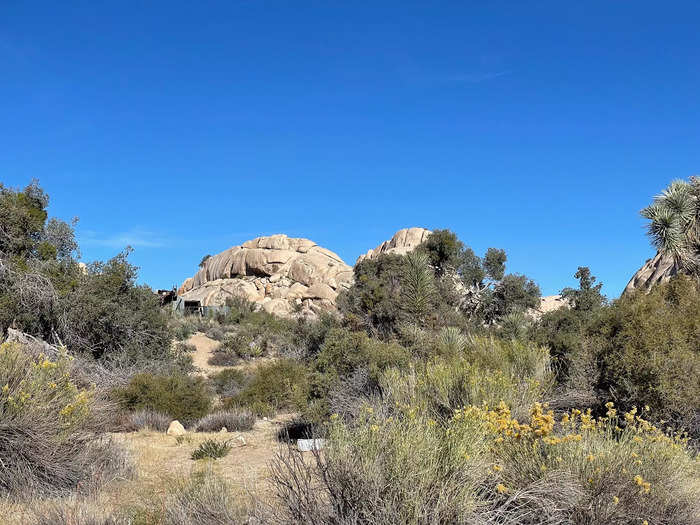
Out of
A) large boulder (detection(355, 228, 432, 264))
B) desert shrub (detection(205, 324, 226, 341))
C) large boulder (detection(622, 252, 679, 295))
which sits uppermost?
large boulder (detection(355, 228, 432, 264))

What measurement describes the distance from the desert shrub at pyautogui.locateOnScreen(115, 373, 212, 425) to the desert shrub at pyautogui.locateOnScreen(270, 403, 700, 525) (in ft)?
33.8

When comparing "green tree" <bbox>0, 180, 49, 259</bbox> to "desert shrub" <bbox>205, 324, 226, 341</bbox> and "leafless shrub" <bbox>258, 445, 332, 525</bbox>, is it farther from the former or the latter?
"leafless shrub" <bbox>258, 445, 332, 525</bbox>

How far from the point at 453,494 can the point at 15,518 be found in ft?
15.3

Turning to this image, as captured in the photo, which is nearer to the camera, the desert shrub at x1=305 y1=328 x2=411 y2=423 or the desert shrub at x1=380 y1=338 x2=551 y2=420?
the desert shrub at x1=380 y1=338 x2=551 y2=420

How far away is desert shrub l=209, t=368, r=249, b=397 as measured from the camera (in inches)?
736

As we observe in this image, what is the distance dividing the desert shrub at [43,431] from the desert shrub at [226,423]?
216 inches

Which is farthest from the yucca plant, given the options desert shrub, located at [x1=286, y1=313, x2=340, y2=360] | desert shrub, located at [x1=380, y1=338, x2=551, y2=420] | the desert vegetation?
desert shrub, located at [x1=380, y1=338, x2=551, y2=420]

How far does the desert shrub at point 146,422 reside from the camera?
13.0 metres

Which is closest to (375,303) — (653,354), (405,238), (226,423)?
(226,423)

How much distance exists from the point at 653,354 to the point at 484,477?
590 cm

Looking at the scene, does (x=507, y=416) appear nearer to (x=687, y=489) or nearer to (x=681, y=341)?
(x=687, y=489)

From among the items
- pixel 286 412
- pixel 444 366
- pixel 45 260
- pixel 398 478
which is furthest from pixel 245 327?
pixel 398 478

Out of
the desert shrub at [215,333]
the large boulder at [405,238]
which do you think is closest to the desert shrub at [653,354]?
the desert shrub at [215,333]

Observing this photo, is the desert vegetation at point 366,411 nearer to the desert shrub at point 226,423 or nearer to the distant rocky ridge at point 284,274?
the desert shrub at point 226,423
